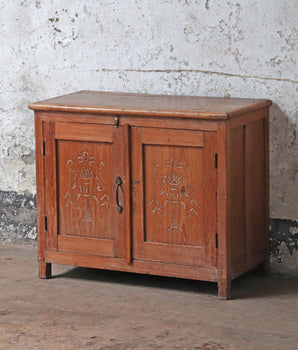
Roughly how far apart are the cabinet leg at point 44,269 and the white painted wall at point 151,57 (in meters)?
0.74

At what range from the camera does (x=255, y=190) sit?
4289mm

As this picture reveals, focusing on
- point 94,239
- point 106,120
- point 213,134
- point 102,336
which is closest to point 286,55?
point 213,134

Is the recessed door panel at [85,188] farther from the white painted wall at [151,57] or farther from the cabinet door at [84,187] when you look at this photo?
the white painted wall at [151,57]

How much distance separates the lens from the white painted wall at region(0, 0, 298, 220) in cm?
433

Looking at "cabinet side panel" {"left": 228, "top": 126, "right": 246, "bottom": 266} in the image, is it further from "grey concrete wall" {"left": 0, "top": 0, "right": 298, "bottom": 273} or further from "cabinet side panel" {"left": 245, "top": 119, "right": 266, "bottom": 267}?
"grey concrete wall" {"left": 0, "top": 0, "right": 298, "bottom": 273}

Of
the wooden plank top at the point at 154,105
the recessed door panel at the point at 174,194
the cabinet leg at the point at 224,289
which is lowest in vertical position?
the cabinet leg at the point at 224,289

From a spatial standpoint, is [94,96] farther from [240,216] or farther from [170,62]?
[240,216]

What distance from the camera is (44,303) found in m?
4.05

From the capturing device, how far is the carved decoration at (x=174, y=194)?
4047 mm

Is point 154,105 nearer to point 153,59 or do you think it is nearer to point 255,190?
point 153,59

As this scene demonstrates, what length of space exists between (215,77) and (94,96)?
0.66 meters

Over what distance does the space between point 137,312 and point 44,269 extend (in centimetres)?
74

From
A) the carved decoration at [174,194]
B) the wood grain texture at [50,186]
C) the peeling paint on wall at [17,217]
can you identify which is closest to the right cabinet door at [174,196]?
the carved decoration at [174,194]

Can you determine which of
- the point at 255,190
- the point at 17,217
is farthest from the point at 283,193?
the point at 17,217
